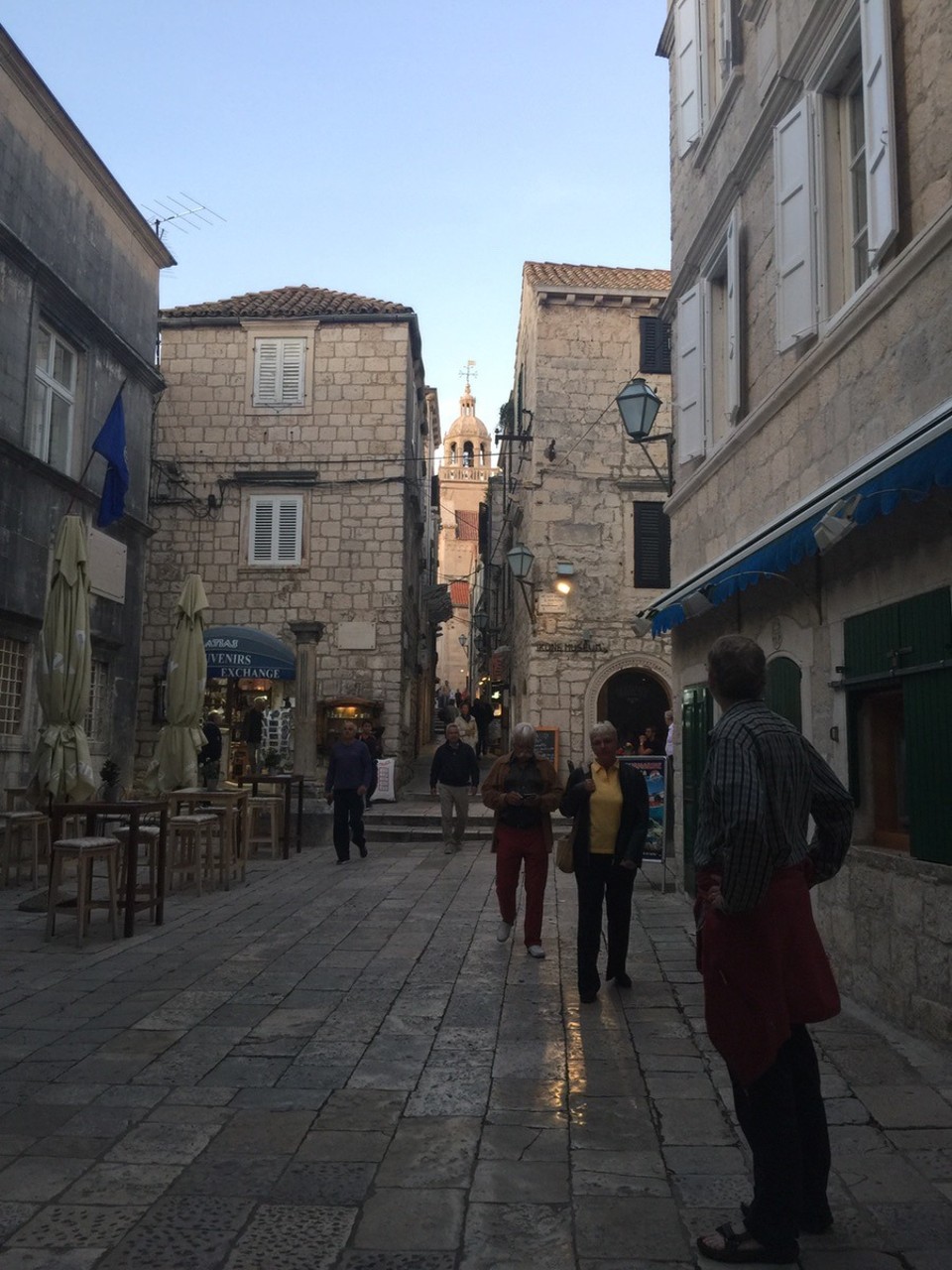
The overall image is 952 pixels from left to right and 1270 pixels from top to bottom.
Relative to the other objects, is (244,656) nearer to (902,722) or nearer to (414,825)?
(414,825)

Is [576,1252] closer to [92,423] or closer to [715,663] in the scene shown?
[715,663]

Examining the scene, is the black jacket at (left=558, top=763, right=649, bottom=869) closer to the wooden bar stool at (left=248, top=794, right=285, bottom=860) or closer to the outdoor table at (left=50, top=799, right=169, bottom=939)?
the outdoor table at (left=50, top=799, right=169, bottom=939)

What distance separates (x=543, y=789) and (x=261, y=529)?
52.1 feet

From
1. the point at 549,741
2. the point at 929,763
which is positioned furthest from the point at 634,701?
the point at 929,763

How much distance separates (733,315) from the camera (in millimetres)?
9156

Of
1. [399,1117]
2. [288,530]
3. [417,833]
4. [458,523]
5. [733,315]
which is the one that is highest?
[458,523]

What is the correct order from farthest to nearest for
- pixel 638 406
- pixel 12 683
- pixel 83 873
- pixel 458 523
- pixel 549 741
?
pixel 458 523 → pixel 549 741 → pixel 12 683 → pixel 638 406 → pixel 83 873

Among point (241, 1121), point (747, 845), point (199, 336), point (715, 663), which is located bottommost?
point (241, 1121)

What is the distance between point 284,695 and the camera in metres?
21.4

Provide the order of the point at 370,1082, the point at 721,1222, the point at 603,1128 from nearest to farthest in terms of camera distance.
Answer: the point at 721,1222
the point at 603,1128
the point at 370,1082

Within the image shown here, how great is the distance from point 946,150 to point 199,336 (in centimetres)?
1975

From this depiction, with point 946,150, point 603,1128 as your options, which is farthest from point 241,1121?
point 946,150

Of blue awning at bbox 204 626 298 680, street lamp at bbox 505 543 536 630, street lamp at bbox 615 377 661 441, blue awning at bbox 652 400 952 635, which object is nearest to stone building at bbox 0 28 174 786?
blue awning at bbox 204 626 298 680

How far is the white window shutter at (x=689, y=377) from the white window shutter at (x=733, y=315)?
0.91 metres
